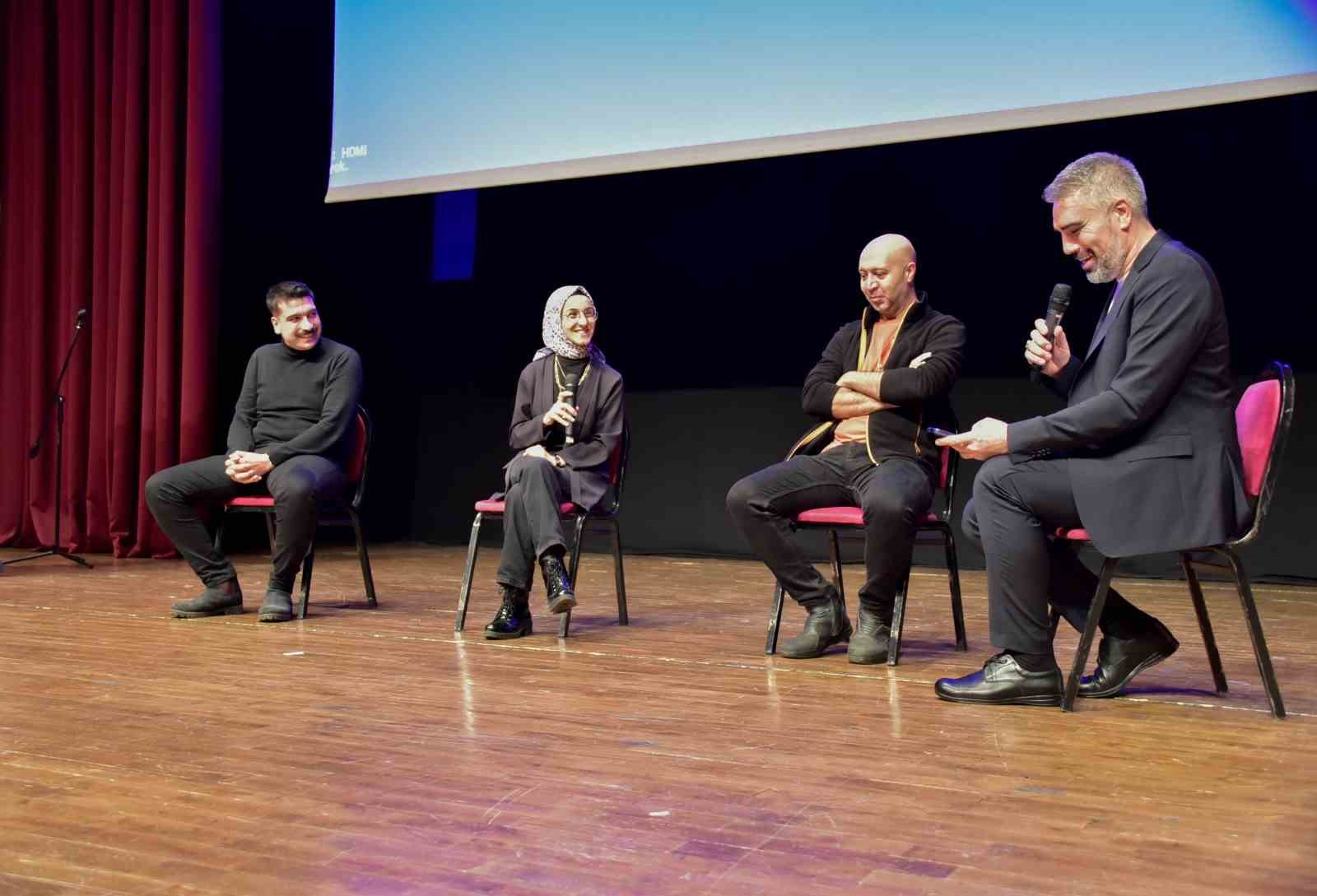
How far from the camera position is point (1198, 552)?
269 cm

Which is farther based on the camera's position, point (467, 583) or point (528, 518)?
point (467, 583)

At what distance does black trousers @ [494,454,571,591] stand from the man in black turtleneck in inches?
28.0

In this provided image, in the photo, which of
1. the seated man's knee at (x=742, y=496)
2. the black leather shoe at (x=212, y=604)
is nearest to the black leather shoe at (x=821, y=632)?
the seated man's knee at (x=742, y=496)

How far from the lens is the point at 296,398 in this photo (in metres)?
4.33

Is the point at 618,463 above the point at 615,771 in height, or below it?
above

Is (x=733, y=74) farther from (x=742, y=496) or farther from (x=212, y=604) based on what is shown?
(x=212, y=604)

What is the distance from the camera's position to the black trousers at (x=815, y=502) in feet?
10.6

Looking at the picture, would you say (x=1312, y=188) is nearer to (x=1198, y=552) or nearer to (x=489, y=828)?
(x=1198, y=552)

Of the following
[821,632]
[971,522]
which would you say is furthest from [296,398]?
[971,522]

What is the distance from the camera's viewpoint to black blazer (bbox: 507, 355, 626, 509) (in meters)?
3.89

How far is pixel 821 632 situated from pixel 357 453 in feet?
5.75

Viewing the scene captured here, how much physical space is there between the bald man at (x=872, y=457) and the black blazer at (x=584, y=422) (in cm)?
61

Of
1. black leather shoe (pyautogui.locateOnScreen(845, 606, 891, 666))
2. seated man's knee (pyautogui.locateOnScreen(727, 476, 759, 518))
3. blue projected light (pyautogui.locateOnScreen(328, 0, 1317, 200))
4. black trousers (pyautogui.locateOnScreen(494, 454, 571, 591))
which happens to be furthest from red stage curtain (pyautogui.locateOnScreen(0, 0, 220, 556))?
black leather shoe (pyautogui.locateOnScreen(845, 606, 891, 666))

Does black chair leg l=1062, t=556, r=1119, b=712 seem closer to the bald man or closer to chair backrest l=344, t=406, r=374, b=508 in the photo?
the bald man
